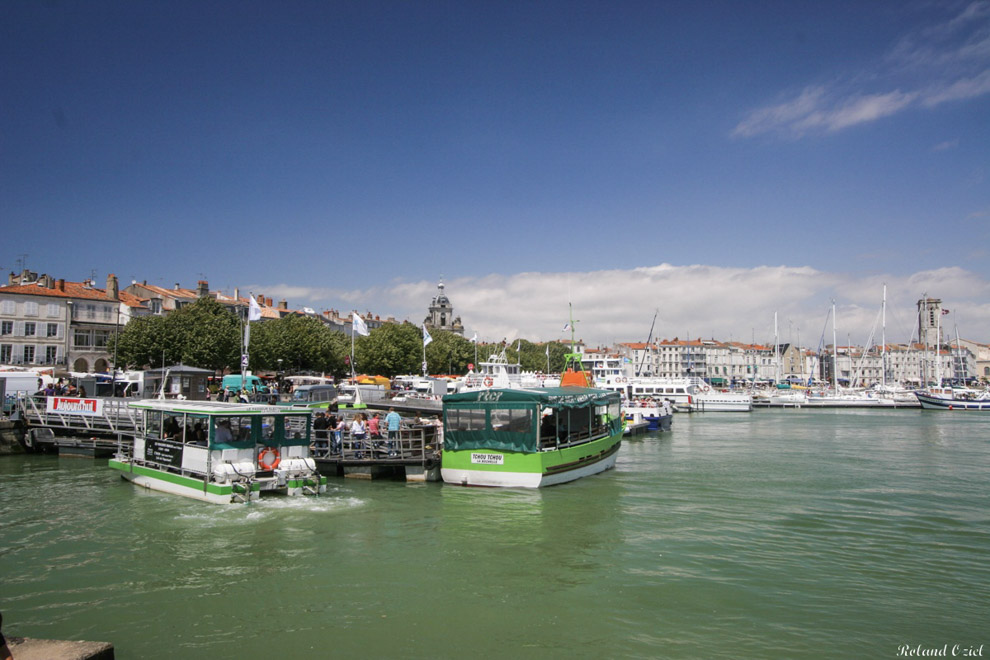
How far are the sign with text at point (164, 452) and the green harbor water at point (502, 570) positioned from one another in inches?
44.5

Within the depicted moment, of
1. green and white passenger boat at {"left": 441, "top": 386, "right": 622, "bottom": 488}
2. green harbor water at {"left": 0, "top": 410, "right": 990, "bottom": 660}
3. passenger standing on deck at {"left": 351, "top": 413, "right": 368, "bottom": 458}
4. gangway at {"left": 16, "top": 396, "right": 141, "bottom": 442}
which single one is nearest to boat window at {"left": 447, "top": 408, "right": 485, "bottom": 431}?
green and white passenger boat at {"left": 441, "top": 386, "right": 622, "bottom": 488}

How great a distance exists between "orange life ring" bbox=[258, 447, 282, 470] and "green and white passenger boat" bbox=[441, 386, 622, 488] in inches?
214

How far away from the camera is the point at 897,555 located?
49.1 feet

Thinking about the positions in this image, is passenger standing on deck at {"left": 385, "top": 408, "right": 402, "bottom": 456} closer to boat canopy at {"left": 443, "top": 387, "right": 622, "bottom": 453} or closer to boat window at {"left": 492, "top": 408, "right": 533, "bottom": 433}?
boat canopy at {"left": 443, "top": 387, "right": 622, "bottom": 453}

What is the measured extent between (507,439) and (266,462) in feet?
24.2

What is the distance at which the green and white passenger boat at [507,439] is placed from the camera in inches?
823

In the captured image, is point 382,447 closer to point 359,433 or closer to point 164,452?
point 359,433

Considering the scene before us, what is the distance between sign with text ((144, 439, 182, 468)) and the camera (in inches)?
770

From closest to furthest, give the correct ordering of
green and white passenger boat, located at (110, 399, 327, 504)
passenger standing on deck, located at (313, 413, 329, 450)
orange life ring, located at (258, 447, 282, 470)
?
green and white passenger boat, located at (110, 399, 327, 504) < orange life ring, located at (258, 447, 282, 470) < passenger standing on deck, located at (313, 413, 329, 450)

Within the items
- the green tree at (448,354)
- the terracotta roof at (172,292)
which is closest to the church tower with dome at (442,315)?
the green tree at (448,354)

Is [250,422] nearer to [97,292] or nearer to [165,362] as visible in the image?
[165,362]

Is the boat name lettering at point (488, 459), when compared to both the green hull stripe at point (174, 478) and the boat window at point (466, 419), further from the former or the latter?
the green hull stripe at point (174, 478)

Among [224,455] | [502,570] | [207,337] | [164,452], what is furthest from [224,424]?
[207,337]

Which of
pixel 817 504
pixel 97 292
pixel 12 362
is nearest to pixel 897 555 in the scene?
pixel 817 504
